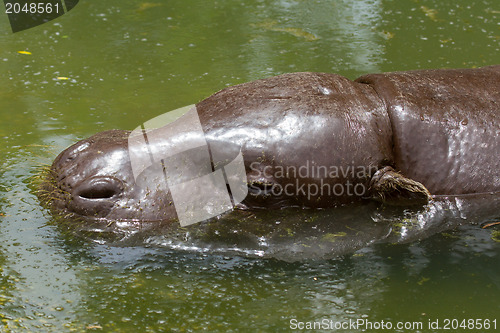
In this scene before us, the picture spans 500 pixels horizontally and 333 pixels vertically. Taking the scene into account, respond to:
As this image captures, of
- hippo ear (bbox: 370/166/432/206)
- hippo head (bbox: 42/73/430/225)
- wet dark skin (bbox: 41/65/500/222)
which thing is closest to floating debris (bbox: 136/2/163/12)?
wet dark skin (bbox: 41/65/500/222)

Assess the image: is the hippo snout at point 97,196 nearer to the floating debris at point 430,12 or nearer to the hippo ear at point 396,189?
the hippo ear at point 396,189

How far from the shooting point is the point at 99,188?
468 cm

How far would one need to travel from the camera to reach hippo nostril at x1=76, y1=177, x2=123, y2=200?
15.3 feet

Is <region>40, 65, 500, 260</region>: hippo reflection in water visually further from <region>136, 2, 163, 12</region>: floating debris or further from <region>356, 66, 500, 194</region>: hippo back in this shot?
<region>136, 2, 163, 12</region>: floating debris

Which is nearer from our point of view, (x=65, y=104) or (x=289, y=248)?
(x=289, y=248)

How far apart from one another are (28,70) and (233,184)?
455 cm

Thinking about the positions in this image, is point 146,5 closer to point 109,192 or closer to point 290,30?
point 290,30

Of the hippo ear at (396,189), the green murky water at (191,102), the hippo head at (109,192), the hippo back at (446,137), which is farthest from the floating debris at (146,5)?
the hippo ear at (396,189)

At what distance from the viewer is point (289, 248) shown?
464 centimetres

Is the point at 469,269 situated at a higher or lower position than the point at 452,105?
lower

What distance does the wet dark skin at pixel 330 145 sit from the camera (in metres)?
4.75

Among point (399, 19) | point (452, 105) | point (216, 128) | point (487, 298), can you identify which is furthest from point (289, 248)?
point (399, 19)

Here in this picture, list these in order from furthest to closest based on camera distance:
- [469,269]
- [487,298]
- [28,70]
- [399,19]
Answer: [399,19] < [28,70] < [469,269] < [487,298]

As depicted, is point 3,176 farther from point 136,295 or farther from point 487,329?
point 487,329
